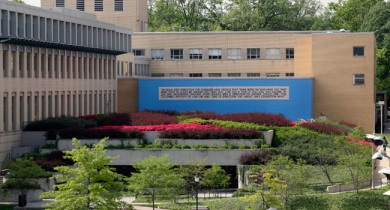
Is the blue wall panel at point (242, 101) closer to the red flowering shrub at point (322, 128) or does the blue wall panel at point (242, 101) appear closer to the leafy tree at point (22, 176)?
the red flowering shrub at point (322, 128)

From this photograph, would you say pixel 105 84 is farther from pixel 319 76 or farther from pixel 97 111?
pixel 319 76

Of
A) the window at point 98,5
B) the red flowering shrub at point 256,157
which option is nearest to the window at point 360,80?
the red flowering shrub at point 256,157

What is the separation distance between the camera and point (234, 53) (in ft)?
359

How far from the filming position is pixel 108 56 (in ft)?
320

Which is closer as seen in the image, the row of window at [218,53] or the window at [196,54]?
the row of window at [218,53]

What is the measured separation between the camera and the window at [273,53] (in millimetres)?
108250

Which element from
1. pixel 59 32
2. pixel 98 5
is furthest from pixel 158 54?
pixel 59 32

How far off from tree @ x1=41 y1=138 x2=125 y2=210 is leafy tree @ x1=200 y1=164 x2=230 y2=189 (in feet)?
31.1

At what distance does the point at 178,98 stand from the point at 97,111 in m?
6.52

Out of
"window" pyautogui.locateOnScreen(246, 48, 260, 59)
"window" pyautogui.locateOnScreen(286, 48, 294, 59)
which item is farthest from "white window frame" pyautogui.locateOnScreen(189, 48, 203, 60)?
"window" pyautogui.locateOnScreen(286, 48, 294, 59)

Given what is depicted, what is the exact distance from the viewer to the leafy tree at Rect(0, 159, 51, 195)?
6494 centimetres

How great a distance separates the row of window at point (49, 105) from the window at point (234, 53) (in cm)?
→ 1459

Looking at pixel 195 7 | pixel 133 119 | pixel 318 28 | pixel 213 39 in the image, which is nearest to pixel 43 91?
pixel 133 119

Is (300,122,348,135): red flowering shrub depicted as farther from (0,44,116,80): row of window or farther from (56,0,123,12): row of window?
(56,0,123,12): row of window
